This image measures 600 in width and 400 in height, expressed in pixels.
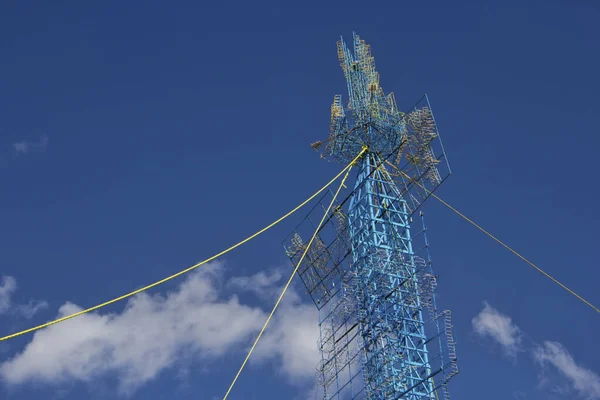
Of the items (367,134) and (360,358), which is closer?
(360,358)

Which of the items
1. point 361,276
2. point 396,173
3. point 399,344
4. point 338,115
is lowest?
point 399,344

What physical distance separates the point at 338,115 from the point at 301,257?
8167 mm

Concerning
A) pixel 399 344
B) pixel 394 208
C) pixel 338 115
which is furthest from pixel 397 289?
pixel 338 115

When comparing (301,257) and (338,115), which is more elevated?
(338,115)

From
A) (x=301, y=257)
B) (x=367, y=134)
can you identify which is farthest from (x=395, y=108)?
(x=301, y=257)

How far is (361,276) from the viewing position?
3684cm

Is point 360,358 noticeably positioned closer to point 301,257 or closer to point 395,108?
point 301,257

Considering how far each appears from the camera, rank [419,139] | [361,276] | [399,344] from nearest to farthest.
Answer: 1. [399,344]
2. [361,276]
3. [419,139]

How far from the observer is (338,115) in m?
40.0

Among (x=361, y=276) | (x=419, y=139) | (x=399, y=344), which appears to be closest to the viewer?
(x=399, y=344)

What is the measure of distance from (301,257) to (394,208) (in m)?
6.58

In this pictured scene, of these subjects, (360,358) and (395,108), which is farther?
(395,108)

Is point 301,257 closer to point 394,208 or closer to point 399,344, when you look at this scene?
point 394,208

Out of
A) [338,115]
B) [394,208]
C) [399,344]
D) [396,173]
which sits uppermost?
[338,115]
